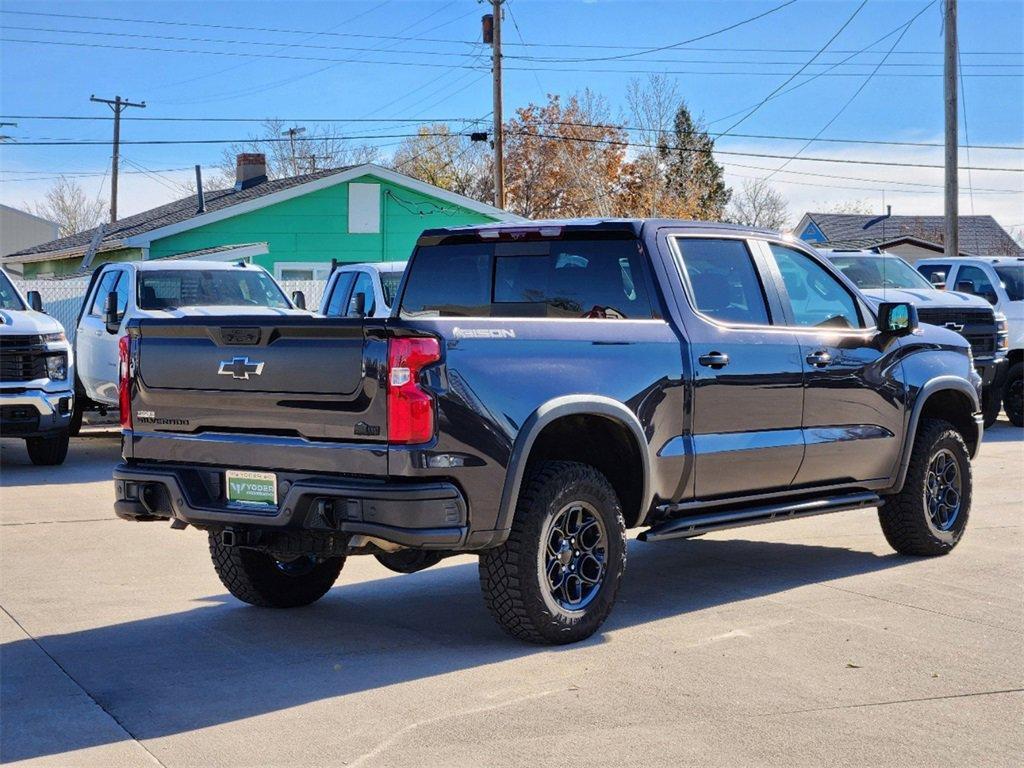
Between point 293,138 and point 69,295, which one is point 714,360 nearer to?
point 69,295

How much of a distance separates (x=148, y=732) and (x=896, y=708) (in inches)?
117

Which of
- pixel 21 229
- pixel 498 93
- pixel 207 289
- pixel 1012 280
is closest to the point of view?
pixel 207 289

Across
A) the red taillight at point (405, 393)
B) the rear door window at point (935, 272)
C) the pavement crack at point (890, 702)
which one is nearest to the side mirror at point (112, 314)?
the red taillight at point (405, 393)

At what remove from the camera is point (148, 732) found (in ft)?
17.7

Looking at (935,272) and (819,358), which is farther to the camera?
(935,272)

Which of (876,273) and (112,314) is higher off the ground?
(876,273)

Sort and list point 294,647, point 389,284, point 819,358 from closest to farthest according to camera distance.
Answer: point 294,647, point 819,358, point 389,284

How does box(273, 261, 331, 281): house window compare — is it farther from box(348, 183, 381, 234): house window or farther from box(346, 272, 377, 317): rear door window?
box(346, 272, 377, 317): rear door window

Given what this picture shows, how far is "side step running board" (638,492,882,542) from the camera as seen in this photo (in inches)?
289

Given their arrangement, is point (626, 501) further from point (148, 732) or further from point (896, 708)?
point (148, 732)

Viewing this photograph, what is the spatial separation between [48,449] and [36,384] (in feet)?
2.76

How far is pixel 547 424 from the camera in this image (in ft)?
21.8

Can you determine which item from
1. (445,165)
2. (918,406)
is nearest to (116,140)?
(445,165)

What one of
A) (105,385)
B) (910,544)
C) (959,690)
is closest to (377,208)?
(105,385)
